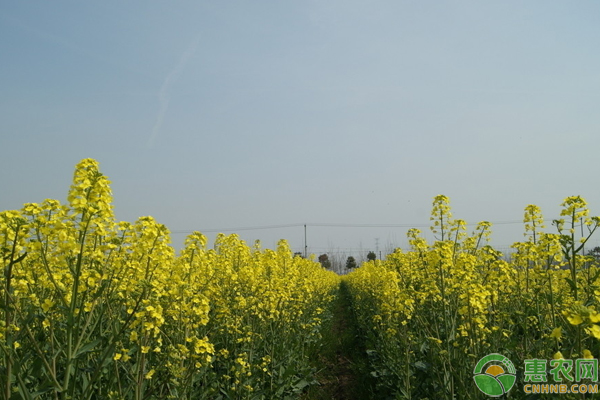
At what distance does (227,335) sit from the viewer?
448cm

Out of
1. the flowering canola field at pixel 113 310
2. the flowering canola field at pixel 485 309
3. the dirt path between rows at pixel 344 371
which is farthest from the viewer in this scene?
the dirt path between rows at pixel 344 371

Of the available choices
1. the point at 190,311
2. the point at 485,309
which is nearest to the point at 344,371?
the point at 485,309

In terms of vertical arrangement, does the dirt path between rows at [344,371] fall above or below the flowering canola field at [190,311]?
below

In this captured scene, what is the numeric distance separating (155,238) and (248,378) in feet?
6.99
